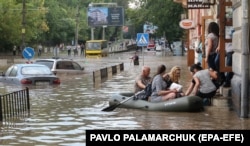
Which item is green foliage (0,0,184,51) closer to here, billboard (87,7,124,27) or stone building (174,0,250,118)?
billboard (87,7,124,27)

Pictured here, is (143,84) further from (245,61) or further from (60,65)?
(60,65)

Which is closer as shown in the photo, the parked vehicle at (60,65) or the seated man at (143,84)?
the seated man at (143,84)

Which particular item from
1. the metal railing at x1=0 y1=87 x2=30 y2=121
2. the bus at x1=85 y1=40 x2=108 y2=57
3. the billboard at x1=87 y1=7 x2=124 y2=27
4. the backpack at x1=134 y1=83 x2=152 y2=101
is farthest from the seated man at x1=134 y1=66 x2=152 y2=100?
the billboard at x1=87 y1=7 x2=124 y2=27

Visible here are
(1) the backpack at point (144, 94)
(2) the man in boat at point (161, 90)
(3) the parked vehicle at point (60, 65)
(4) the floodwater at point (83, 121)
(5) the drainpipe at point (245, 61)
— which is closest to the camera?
(4) the floodwater at point (83, 121)

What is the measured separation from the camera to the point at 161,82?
17.1 meters

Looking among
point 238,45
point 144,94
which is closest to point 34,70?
point 144,94

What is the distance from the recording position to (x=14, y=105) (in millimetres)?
17141

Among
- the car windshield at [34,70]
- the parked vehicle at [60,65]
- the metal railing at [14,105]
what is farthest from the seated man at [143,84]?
the parked vehicle at [60,65]

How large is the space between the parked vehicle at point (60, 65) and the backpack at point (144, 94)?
17.9 m

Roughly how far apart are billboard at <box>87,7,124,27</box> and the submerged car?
230 ft

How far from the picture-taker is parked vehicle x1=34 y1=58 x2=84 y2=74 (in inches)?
1414

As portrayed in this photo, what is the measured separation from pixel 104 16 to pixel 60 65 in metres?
64.0

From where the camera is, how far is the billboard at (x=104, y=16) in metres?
98.5

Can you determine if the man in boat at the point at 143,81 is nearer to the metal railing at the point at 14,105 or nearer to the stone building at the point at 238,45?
the stone building at the point at 238,45
